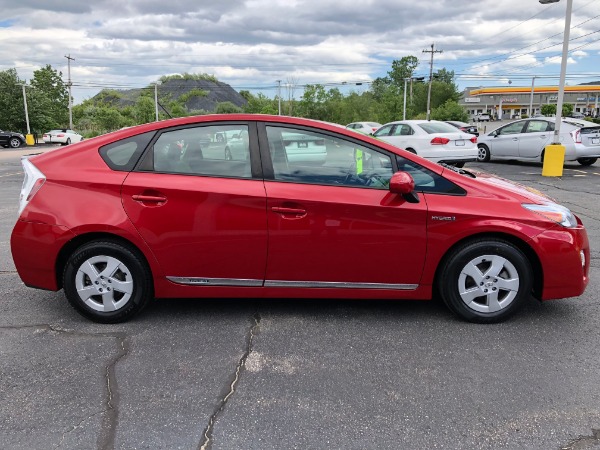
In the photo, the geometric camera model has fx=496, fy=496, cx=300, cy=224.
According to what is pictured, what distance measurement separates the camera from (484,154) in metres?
17.3

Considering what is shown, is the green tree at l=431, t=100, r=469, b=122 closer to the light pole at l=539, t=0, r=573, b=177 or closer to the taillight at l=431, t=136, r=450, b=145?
the light pole at l=539, t=0, r=573, b=177

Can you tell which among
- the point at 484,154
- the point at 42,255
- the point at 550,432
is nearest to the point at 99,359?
the point at 42,255

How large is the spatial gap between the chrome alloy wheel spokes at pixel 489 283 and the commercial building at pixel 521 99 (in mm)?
95251

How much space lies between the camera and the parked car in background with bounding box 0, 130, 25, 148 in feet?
118

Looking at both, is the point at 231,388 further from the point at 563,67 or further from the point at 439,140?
the point at 563,67

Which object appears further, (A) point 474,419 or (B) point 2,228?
(B) point 2,228

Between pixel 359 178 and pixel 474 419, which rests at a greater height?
pixel 359 178

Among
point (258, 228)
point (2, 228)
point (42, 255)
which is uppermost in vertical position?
point (258, 228)

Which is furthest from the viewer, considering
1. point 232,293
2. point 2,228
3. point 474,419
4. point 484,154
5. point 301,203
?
point 484,154

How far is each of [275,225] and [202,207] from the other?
533mm

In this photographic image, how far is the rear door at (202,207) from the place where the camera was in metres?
3.52

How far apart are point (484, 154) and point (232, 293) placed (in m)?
15.5

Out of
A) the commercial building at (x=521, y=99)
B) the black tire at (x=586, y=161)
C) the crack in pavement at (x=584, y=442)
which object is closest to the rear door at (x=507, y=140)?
the black tire at (x=586, y=161)

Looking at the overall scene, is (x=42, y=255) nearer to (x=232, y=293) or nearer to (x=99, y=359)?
(x=99, y=359)
